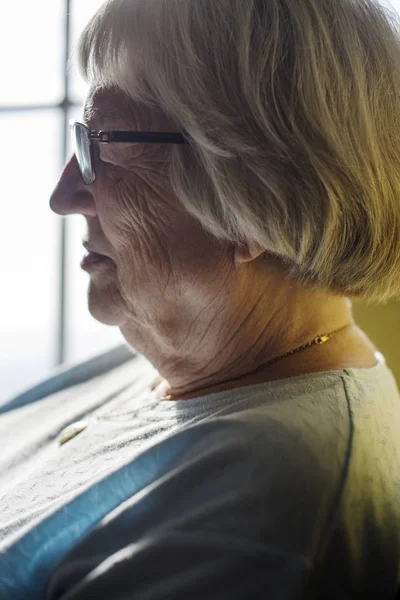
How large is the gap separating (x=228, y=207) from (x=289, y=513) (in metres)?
0.44

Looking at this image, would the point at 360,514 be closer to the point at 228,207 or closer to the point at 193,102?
the point at 228,207

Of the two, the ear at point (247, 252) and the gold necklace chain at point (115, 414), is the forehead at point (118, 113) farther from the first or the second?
the gold necklace chain at point (115, 414)

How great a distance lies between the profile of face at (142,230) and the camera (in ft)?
3.34

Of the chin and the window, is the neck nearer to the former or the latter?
the chin

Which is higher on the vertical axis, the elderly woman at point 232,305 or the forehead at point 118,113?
the forehead at point 118,113

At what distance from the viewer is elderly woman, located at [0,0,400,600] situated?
28.7 inches

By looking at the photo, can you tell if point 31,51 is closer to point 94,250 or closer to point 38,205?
point 38,205

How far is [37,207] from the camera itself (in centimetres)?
233

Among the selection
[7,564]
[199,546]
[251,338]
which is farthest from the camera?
[251,338]

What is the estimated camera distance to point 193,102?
36.8 inches

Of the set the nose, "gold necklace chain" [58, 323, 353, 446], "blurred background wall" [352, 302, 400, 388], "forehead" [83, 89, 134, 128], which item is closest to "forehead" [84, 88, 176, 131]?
"forehead" [83, 89, 134, 128]

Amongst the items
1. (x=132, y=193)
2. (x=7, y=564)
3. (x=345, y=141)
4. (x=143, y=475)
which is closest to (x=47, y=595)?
(x=7, y=564)

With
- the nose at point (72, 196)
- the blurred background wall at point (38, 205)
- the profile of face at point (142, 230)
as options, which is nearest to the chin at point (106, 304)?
the profile of face at point (142, 230)

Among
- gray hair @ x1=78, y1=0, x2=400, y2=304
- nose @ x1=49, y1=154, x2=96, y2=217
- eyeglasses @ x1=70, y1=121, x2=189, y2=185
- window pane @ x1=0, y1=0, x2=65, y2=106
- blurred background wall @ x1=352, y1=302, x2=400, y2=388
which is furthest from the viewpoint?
window pane @ x1=0, y1=0, x2=65, y2=106
